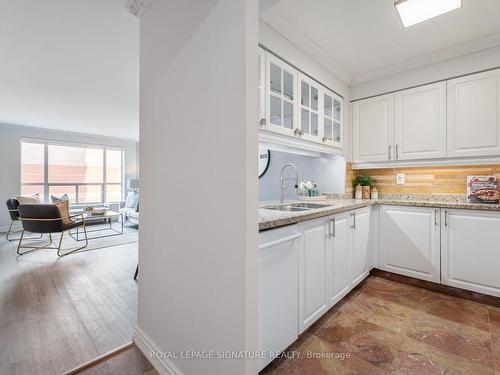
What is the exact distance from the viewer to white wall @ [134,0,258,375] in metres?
0.93

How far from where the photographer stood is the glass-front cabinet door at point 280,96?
182 centimetres

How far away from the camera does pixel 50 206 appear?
3422 mm

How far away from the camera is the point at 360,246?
2338 mm

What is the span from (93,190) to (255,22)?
23.1 feet

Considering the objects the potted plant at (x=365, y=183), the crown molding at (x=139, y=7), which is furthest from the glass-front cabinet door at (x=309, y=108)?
the crown molding at (x=139, y=7)

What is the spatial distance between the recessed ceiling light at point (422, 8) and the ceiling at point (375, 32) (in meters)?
0.06

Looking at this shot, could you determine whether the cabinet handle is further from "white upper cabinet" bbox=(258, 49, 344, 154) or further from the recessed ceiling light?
the recessed ceiling light

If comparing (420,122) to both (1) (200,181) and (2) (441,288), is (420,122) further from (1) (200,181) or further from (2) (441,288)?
(1) (200,181)

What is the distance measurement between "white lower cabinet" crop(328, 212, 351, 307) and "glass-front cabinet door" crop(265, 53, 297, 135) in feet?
2.87

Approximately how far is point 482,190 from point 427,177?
0.49 meters

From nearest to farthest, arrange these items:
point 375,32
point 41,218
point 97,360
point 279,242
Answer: point 279,242 < point 97,360 < point 375,32 < point 41,218

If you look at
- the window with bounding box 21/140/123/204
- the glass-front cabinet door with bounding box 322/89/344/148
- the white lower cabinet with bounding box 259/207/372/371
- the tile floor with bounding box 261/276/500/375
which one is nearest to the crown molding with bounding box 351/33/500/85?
the glass-front cabinet door with bounding box 322/89/344/148

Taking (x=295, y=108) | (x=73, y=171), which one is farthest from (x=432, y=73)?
(x=73, y=171)

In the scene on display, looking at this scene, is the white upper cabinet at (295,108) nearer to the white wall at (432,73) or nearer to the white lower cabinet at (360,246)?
the white wall at (432,73)
